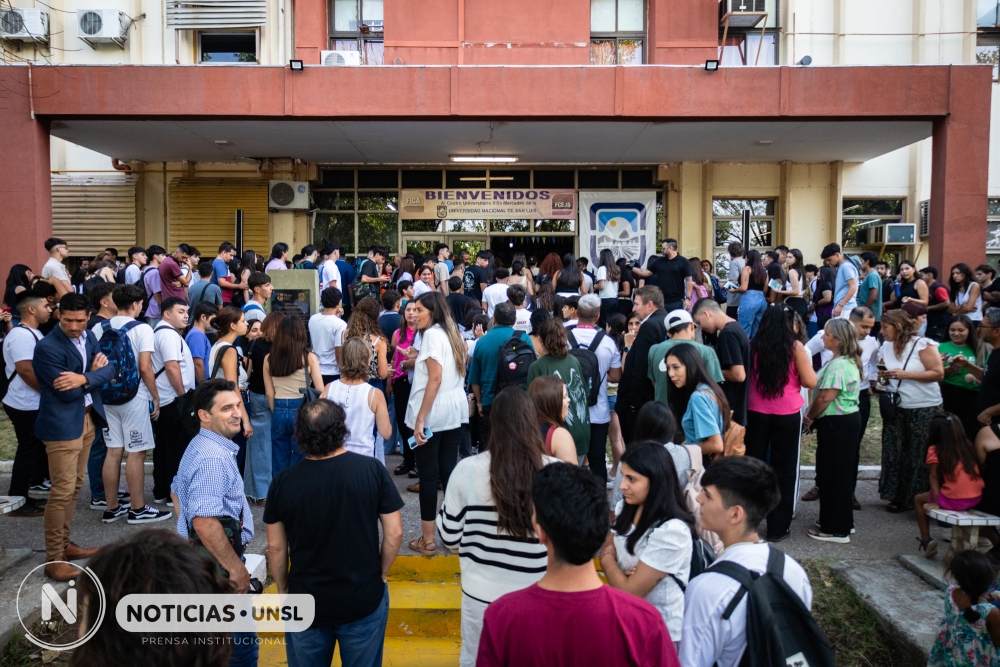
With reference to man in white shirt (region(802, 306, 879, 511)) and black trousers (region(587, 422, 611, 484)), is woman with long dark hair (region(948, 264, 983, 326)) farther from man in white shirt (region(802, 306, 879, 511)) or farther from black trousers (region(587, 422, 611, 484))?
black trousers (region(587, 422, 611, 484))

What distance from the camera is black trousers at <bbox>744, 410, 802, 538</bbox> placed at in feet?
19.2

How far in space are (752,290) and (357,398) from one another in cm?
667

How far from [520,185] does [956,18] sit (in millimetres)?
9458

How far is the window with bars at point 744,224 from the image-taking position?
15945 mm

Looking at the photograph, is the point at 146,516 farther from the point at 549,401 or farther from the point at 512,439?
the point at 512,439

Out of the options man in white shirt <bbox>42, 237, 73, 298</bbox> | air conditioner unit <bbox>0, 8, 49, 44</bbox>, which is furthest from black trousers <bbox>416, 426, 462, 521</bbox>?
air conditioner unit <bbox>0, 8, 49, 44</bbox>

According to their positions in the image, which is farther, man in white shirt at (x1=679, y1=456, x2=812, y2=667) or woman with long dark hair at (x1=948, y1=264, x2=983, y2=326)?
woman with long dark hair at (x1=948, y1=264, x2=983, y2=326)

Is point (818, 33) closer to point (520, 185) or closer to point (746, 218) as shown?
point (746, 218)

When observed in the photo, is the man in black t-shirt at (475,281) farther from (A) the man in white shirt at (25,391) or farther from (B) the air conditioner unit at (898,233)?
(B) the air conditioner unit at (898,233)

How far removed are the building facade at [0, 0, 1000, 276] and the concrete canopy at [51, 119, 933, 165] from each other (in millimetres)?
88

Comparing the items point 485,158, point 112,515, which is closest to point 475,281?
point 485,158

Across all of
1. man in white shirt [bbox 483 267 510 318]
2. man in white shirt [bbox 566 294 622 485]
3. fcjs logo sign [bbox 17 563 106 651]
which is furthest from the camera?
man in white shirt [bbox 483 267 510 318]

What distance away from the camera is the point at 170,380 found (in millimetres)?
6188

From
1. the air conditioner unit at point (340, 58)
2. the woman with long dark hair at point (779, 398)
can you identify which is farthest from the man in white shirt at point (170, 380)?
the air conditioner unit at point (340, 58)
